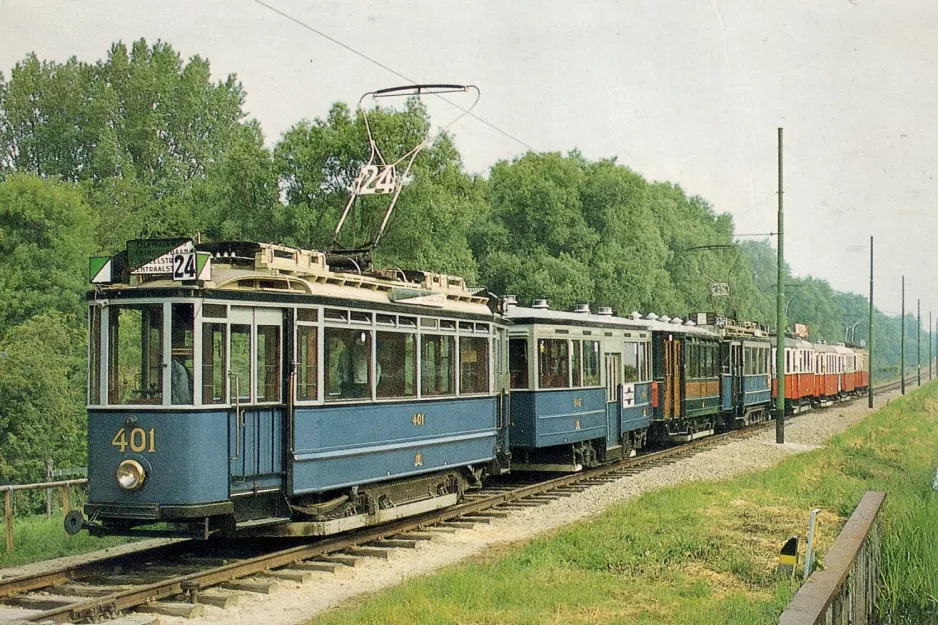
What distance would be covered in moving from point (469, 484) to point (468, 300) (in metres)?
2.49

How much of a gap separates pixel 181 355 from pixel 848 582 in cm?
588

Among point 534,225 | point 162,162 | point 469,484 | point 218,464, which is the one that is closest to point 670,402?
point 469,484

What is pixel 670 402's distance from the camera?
24859 mm

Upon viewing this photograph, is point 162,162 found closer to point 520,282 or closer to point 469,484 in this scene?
point 520,282

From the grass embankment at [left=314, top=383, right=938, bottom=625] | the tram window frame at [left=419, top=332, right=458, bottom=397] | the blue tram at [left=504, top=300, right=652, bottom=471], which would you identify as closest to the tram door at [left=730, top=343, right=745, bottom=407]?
the blue tram at [left=504, top=300, right=652, bottom=471]

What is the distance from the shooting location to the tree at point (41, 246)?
42.4 meters

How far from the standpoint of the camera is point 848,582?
8.29 meters

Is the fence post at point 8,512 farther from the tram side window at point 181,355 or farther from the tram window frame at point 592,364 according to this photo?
the tram window frame at point 592,364

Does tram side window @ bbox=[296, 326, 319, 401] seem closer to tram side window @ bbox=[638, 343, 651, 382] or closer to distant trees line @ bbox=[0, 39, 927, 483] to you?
tram side window @ bbox=[638, 343, 651, 382]

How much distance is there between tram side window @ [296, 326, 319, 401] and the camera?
10906mm

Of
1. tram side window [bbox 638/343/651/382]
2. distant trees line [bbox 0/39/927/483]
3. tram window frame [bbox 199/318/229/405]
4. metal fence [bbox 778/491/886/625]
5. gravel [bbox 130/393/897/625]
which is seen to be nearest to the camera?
metal fence [bbox 778/491/886/625]

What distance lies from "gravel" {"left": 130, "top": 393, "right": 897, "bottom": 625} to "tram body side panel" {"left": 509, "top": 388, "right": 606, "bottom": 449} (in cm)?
106

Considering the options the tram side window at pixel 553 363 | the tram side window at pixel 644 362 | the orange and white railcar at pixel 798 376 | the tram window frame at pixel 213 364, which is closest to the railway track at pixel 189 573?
the tram window frame at pixel 213 364

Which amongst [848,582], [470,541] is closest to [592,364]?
[470,541]
